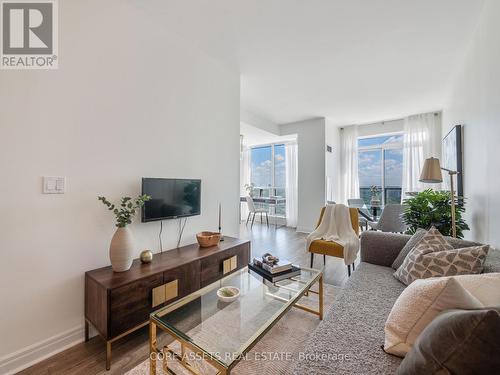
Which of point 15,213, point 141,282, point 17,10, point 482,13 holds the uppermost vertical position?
point 482,13

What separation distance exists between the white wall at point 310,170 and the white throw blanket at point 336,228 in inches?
85.8

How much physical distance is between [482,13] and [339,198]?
4.21m

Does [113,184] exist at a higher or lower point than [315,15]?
lower

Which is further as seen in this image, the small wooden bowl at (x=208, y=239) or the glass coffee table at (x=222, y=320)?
the small wooden bowl at (x=208, y=239)

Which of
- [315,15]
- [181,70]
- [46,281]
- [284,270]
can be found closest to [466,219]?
[284,270]

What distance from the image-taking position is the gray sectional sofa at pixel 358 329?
91 centimetres

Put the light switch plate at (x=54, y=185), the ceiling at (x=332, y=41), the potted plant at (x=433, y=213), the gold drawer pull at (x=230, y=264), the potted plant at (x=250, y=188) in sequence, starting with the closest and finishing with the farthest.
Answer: the light switch plate at (x=54, y=185) → the ceiling at (x=332, y=41) → the gold drawer pull at (x=230, y=264) → the potted plant at (x=433, y=213) → the potted plant at (x=250, y=188)

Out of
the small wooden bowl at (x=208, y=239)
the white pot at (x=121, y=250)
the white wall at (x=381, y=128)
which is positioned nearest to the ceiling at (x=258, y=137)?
the white wall at (x=381, y=128)

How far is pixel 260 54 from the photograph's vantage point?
2.66 m

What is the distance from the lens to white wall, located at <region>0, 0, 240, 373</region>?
1.41 m

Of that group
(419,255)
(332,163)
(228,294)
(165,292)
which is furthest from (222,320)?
(332,163)

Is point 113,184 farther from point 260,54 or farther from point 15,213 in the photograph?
point 260,54

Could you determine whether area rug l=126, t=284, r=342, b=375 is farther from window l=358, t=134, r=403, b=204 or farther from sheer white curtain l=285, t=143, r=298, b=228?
window l=358, t=134, r=403, b=204

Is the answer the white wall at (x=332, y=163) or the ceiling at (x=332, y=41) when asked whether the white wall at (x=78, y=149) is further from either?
the white wall at (x=332, y=163)
